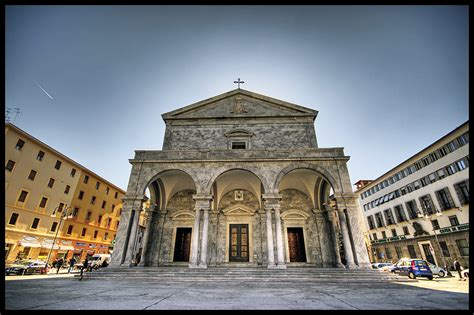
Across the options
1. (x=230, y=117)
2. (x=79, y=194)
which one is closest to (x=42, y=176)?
(x=79, y=194)

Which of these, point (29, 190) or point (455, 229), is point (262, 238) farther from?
point (29, 190)

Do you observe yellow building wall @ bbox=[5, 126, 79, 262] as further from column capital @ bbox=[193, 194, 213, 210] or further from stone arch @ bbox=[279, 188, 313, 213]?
stone arch @ bbox=[279, 188, 313, 213]

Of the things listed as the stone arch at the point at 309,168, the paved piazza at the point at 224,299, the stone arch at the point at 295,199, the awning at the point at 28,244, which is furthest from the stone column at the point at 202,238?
the awning at the point at 28,244

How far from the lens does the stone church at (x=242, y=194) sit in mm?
10203

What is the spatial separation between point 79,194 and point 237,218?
67.8ft

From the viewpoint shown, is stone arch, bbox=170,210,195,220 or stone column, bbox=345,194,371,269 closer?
stone column, bbox=345,194,371,269

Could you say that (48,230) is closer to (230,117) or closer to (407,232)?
(230,117)

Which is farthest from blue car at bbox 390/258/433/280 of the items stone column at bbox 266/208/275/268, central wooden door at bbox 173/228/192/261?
central wooden door at bbox 173/228/192/261

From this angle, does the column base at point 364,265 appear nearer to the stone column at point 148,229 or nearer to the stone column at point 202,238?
the stone column at point 202,238

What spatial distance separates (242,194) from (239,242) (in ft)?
9.75

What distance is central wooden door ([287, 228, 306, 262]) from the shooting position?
1266 cm

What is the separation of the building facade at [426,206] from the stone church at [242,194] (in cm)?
940

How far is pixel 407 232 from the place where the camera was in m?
23.5

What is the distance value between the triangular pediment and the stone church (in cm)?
7
